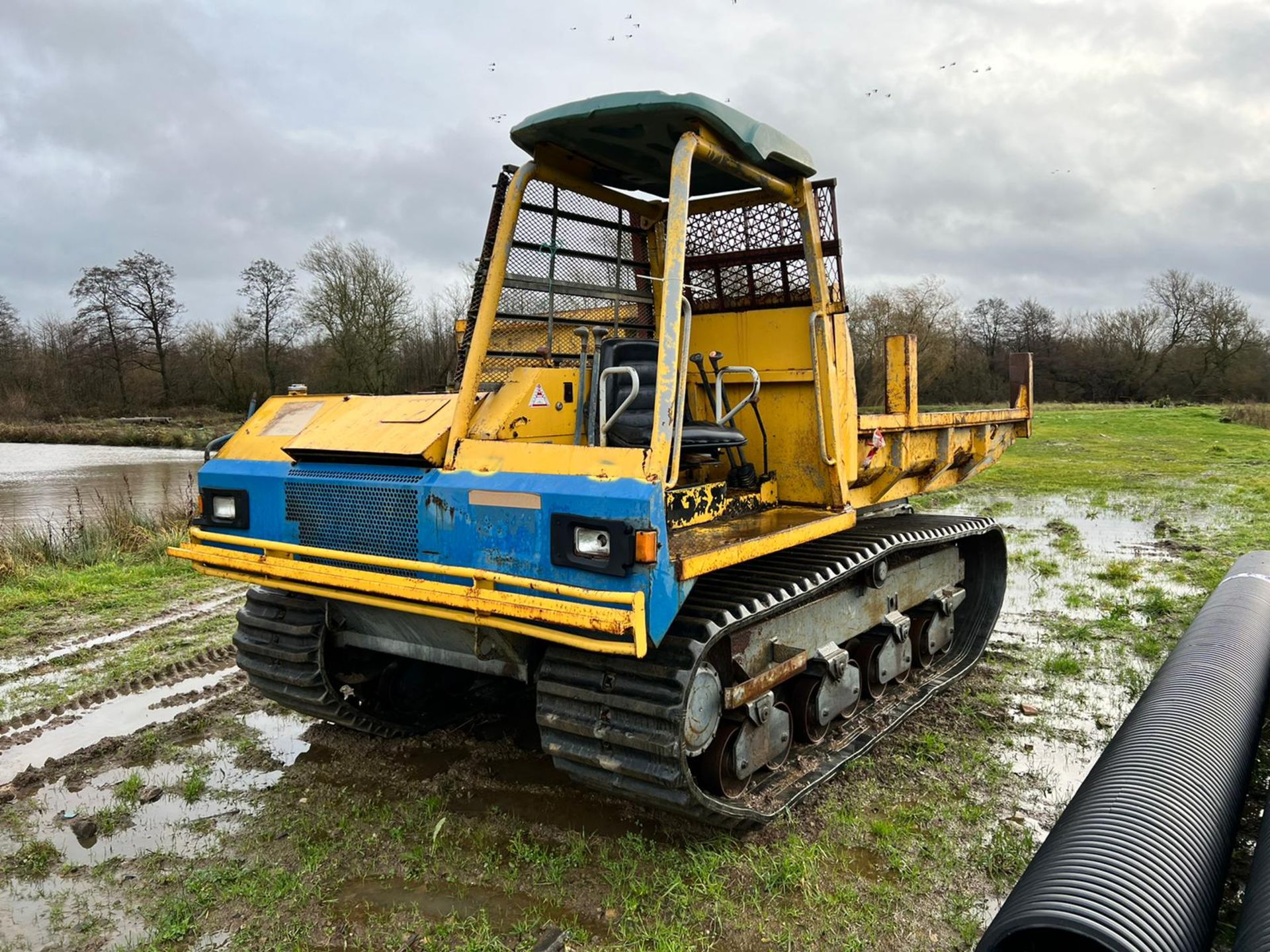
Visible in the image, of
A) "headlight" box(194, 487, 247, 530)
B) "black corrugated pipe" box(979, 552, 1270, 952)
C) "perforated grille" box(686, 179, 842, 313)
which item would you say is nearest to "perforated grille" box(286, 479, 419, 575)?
"headlight" box(194, 487, 247, 530)

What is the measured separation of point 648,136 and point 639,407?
3.84 ft

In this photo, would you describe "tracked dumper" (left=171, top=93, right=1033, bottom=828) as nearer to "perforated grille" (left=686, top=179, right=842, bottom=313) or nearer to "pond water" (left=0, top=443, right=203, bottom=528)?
"perforated grille" (left=686, top=179, right=842, bottom=313)

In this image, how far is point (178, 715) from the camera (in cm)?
496

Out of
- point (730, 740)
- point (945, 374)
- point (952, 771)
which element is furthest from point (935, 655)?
point (945, 374)

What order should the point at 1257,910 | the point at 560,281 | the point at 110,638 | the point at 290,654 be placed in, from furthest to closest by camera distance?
the point at 110,638 < the point at 560,281 < the point at 290,654 < the point at 1257,910

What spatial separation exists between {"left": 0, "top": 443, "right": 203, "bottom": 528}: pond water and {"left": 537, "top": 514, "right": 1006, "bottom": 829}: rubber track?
951cm

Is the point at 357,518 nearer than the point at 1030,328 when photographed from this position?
Yes

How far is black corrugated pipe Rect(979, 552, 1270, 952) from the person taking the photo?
95.9 inches

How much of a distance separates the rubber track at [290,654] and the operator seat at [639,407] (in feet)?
5.50

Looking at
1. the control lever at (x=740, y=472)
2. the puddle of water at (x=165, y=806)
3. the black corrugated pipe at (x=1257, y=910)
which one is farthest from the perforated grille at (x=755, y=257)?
the puddle of water at (x=165, y=806)

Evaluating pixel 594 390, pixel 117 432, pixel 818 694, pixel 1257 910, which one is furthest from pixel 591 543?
pixel 117 432

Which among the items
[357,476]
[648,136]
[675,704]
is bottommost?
[675,704]

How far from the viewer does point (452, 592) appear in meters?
3.19

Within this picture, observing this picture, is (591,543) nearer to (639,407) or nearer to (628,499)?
(628,499)
